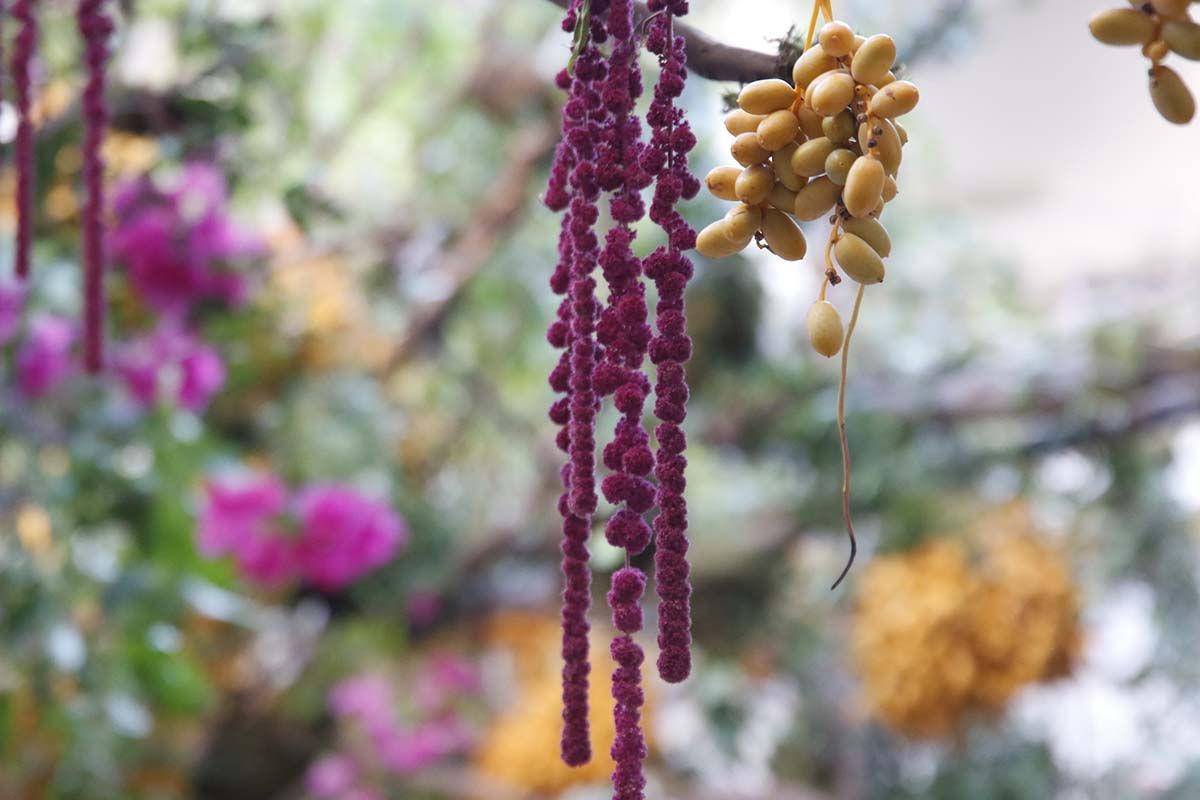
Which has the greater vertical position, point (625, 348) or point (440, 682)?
point (625, 348)

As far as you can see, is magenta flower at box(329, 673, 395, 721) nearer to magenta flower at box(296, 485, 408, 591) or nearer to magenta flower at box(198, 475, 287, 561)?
magenta flower at box(296, 485, 408, 591)

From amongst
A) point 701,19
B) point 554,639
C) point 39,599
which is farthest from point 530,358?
point 39,599

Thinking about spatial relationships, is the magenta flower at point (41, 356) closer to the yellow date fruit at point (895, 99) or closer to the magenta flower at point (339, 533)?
the magenta flower at point (339, 533)

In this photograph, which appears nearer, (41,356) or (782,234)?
(782,234)

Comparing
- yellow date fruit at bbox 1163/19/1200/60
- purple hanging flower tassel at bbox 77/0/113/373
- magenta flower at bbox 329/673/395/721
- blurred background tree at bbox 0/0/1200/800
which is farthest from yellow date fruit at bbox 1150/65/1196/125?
magenta flower at bbox 329/673/395/721

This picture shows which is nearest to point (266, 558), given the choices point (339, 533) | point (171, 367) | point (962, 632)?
point (339, 533)

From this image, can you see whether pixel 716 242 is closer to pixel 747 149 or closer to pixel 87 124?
pixel 747 149

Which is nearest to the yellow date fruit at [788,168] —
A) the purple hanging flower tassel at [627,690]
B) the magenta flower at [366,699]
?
the purple hanging flower tassel at [627,690]
